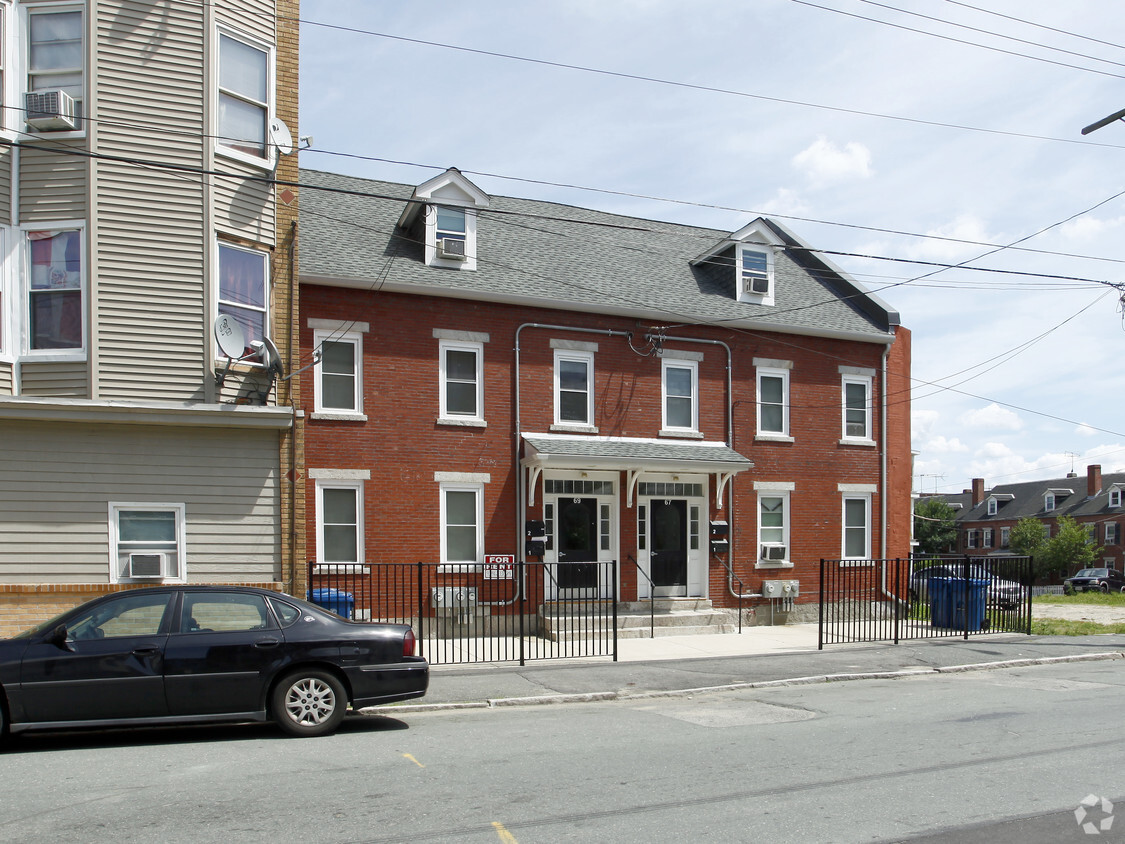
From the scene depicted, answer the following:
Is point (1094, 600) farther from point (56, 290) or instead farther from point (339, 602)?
point (56, 290)

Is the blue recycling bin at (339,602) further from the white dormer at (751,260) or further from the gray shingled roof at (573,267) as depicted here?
the white dormer at (751,260)

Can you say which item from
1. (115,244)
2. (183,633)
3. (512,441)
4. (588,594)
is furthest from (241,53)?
(588,594)

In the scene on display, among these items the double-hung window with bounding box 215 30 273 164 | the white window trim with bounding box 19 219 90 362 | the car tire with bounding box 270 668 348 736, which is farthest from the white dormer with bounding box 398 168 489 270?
the car tire with bounding box 270 668 348 736

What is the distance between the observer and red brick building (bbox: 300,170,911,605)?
1836 cm

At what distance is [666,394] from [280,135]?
32.6 feet

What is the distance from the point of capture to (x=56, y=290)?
1345cm

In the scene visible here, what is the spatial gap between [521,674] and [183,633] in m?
5.69

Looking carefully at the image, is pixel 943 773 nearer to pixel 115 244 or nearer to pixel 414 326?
pixel 115 244

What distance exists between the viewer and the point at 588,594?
19.7 metres

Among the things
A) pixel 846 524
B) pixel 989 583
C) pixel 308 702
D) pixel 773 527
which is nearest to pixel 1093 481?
pixel 846 524

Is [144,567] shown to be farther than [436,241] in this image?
No

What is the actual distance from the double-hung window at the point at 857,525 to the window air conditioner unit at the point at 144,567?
15564mm

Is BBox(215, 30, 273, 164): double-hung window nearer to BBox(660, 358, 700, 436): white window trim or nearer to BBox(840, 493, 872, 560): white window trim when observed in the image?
BBox(660, 358, 700, 436): white window trim

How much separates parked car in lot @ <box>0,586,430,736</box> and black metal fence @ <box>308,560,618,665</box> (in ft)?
22.1
